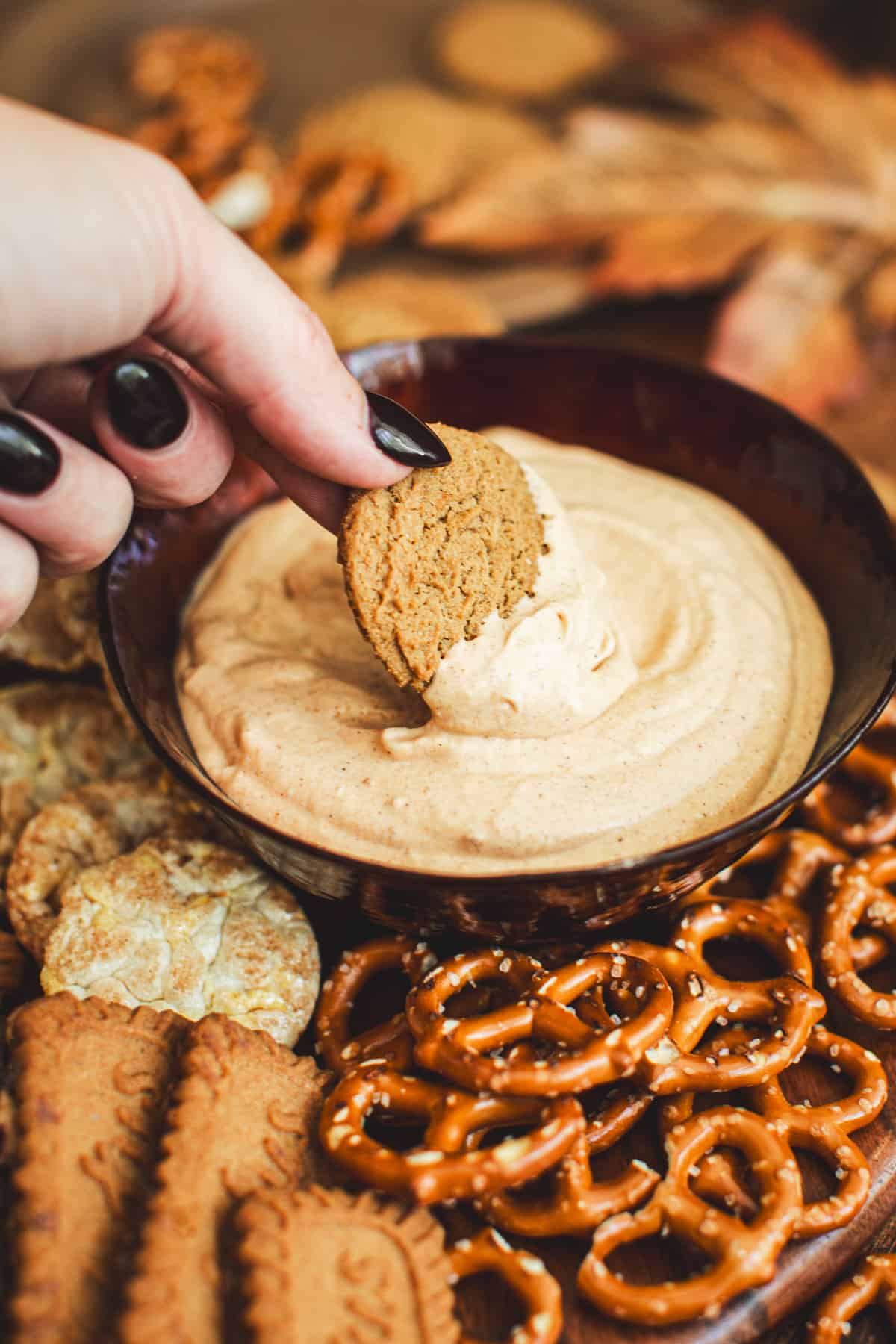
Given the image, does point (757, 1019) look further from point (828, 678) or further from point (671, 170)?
point (671, 170)

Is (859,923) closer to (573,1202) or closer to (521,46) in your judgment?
(573,1202)

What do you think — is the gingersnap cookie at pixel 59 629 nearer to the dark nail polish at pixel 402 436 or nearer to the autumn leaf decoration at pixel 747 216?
the dark nail polish at pixel 402 436

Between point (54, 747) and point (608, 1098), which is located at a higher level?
point (608, 1098)

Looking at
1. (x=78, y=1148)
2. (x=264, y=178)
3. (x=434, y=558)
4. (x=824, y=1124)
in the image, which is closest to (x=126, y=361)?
(x=434, y=558)

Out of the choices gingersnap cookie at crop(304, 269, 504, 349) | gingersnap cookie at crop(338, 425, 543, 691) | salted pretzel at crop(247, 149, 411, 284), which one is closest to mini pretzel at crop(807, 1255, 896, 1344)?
gingersnap cookie at crop(338, 425, 543, 691)

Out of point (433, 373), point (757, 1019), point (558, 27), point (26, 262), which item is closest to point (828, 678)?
point (757, 1019)

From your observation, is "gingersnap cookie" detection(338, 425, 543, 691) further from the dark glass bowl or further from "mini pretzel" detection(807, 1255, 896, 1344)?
"mini pretzel" detection(807, 1255, 896, 1344)
